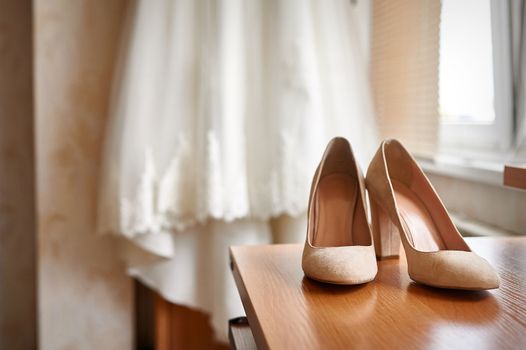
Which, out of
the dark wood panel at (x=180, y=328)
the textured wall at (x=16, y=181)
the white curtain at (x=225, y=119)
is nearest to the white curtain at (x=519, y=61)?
the white curtain at (x=225, y=119)

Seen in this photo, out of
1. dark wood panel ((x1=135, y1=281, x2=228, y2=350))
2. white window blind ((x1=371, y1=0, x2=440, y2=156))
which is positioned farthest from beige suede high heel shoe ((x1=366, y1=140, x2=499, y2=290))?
dark wood panel ((x1=135, y1=281, x2=228, y2=350))

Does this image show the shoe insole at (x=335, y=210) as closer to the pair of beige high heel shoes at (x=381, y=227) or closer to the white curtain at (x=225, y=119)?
the pair of beige high heel shoes at (x=381, y=227)

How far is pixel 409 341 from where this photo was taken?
15.9 inches

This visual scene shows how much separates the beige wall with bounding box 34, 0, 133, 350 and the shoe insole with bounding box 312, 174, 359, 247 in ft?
3.06

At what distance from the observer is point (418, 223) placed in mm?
661

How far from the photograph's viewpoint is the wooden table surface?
0.41 meters

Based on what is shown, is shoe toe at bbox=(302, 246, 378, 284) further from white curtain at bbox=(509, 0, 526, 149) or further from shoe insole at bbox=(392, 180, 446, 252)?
white curtain at bbox=(509, 0, 526, 149)

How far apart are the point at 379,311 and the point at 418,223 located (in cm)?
22

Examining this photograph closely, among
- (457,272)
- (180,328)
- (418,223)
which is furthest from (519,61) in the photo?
(180,328)

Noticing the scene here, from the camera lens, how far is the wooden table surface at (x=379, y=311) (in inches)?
15.9

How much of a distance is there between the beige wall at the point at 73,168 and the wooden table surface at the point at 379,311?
967 mm

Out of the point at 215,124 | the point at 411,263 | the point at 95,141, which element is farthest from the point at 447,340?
the point at 95,141

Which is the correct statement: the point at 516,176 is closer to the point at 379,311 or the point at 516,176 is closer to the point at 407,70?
the point at 379,311

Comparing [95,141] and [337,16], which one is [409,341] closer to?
[337,16]
